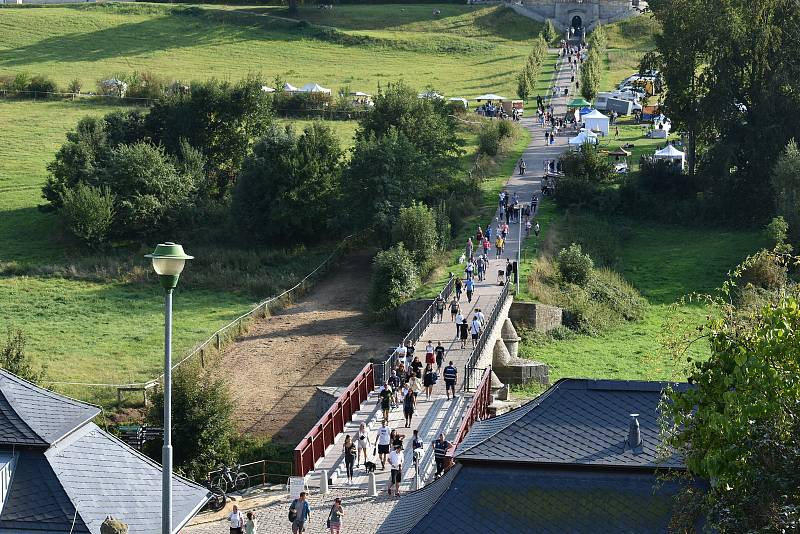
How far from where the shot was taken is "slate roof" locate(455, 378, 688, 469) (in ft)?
62.4

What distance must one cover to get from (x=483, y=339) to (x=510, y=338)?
397 cm

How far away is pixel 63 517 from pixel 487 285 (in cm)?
3032

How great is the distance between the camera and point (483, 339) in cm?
4053

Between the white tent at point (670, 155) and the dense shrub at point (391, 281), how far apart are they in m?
20.8

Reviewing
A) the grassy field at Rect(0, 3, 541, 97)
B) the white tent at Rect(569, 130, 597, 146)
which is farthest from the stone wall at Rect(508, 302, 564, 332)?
the grassy field at Rect(0, 3, 541, 97)

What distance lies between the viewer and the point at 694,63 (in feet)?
206

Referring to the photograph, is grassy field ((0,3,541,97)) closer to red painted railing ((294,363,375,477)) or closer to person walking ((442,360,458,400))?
person walking ((442,360,458,400))

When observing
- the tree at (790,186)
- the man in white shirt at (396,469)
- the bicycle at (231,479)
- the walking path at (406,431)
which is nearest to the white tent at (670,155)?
the tree at (790,186)

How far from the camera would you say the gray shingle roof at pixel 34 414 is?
2006 cm

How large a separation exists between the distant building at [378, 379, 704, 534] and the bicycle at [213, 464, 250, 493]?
12.7 meters

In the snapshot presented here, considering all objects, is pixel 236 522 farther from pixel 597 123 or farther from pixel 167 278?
pixel 597 123

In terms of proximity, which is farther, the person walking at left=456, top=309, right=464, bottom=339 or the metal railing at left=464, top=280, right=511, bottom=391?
the person walking at left=456, top=309, right=464, bottom=339

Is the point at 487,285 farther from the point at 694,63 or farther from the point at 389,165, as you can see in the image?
the point at 694,63

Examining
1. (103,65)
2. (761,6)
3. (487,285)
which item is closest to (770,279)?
(487,285)
